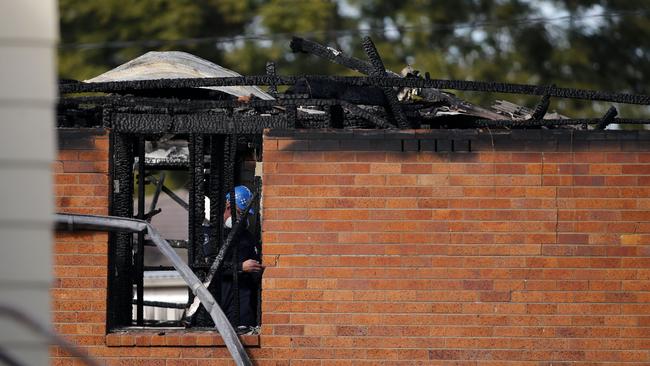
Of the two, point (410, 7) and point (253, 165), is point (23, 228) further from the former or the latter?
point (410, 7)

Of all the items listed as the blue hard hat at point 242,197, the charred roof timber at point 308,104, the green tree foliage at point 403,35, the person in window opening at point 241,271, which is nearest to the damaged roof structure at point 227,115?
the charred roof timber at point 308,104

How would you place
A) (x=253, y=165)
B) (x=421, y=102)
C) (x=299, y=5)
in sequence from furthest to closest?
(x=299, y=5) → (x=253, y=165) → (x=421, y=102)

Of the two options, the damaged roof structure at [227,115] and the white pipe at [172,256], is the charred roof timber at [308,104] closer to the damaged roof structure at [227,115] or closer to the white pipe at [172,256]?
the damaged roof structure at [227,115]

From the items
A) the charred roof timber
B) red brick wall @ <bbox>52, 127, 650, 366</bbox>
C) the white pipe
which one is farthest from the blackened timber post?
red brick wall @ <bbox>52, 127, 650, 366</bbox>

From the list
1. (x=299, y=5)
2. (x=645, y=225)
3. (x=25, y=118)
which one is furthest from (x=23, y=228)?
(x=299, y=5)

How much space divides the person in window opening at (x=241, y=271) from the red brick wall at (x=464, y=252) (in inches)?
18.6

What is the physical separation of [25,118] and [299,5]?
21.1 m

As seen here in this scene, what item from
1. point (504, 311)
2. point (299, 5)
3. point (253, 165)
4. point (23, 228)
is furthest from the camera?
point (299, 5)

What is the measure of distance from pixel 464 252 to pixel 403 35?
17.8 meters

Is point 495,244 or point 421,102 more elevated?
point 421,102

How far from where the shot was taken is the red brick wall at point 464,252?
8.06 m

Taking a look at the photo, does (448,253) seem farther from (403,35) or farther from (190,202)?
(403,35)

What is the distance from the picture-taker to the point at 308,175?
8.13 meters

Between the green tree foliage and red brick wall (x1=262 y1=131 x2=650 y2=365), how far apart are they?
16.4 meters
